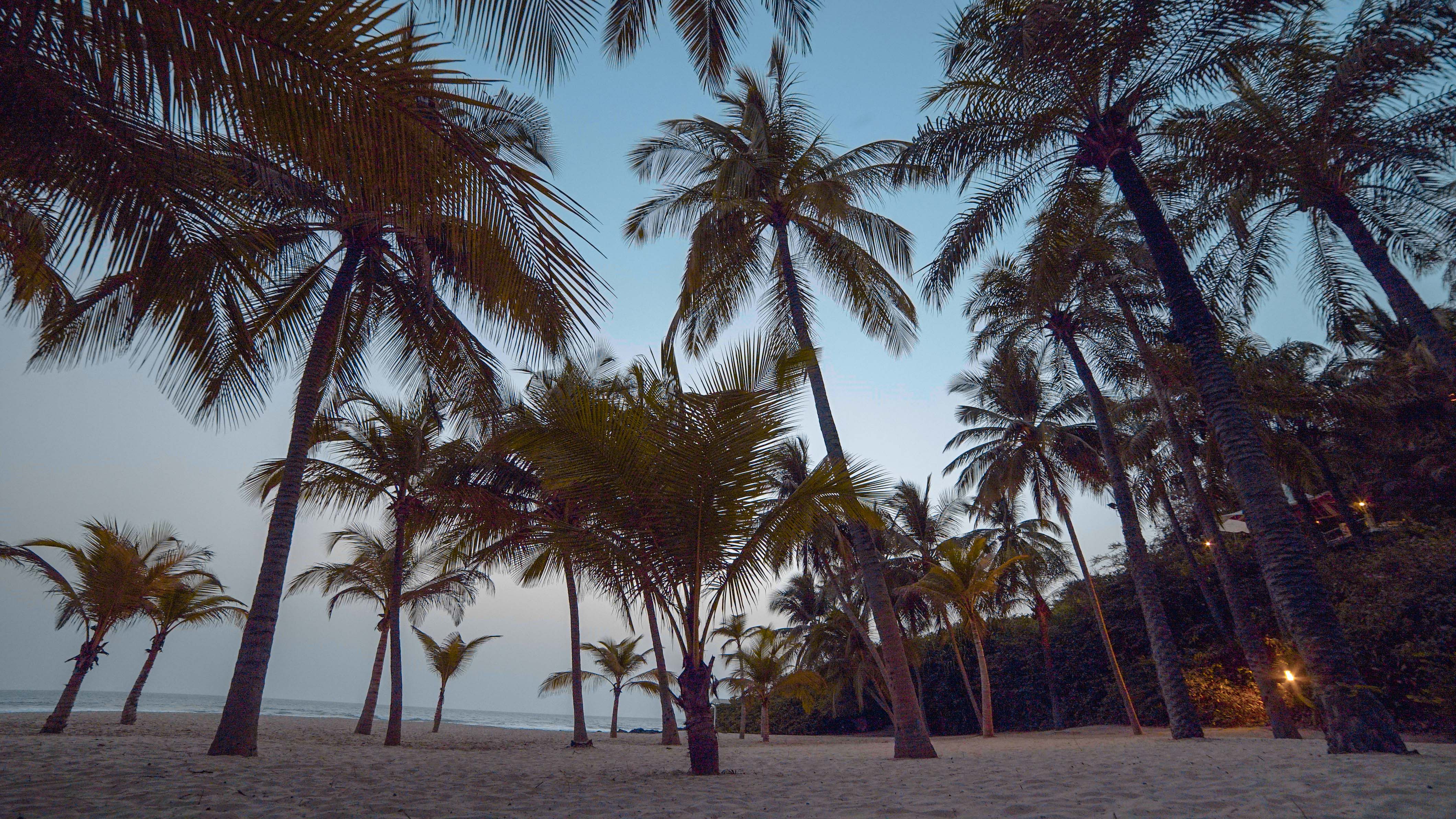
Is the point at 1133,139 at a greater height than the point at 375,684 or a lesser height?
greater

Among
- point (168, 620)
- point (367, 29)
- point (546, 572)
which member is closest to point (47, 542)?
point (168, 620)

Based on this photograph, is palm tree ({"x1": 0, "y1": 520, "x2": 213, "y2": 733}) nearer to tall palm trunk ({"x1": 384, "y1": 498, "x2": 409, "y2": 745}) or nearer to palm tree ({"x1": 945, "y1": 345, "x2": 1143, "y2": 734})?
tall palm trunk ({"x1": 384, "y1": 498, "x2": 409, "y2": 745})

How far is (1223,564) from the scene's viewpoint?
10883mm

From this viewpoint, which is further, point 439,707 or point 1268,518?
point 439,707

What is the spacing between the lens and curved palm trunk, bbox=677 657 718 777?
6.15 meters

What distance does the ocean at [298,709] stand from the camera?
1688 inches

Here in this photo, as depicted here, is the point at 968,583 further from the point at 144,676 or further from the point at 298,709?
the point at 298,709

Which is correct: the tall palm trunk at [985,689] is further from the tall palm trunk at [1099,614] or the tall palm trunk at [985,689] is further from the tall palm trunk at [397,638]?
the tall palm trunk at [397,638]

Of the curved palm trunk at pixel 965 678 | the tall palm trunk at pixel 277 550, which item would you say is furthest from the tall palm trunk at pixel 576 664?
the curved palm trunk at pixel 965 678

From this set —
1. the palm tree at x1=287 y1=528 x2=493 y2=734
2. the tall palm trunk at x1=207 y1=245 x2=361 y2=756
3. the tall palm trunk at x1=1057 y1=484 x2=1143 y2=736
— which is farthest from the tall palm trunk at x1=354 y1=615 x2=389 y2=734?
the tall palm trunk at x1=1057 y1=484 x2=1143 y2=736

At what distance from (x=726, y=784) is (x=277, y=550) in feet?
17.9

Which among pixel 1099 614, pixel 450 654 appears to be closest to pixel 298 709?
pixel 450 654

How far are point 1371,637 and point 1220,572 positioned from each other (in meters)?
3.79

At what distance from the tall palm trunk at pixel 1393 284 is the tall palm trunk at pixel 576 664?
13641 mm
